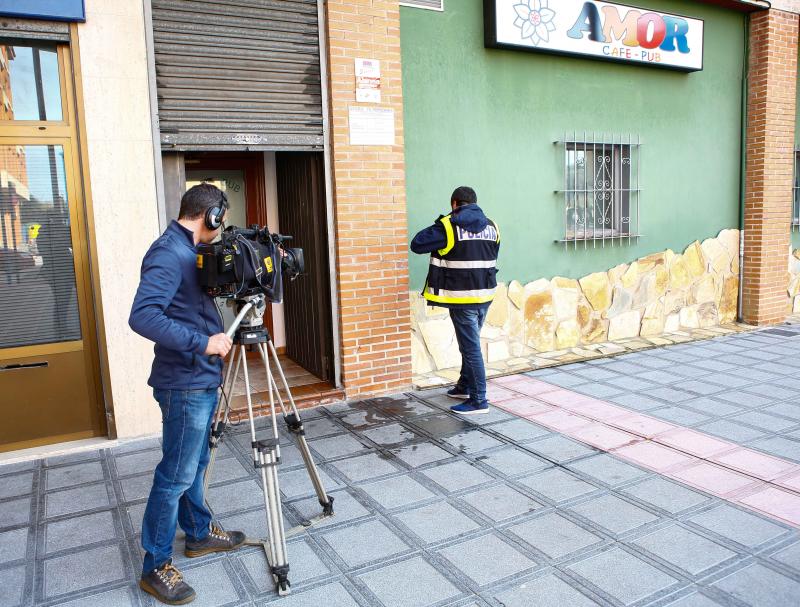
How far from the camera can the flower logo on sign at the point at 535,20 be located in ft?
21.5

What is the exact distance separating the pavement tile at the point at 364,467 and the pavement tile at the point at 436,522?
559 mm

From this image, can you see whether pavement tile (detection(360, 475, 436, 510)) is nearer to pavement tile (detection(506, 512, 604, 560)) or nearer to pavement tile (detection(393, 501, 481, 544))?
pavement tile (detection(393, 501, 481, 544))

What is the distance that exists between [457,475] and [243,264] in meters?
2.06

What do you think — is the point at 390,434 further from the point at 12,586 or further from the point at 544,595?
the point at 12,586

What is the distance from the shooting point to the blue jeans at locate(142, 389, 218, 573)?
2842 mm

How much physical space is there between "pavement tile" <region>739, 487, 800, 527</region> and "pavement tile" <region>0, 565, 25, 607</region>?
372 centimetres


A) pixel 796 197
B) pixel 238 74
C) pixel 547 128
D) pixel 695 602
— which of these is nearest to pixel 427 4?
pixel 547 128

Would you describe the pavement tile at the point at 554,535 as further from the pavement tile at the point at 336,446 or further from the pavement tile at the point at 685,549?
the pavement tile at the point at 336,446

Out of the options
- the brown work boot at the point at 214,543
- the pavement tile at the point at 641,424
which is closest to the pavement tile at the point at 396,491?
the brown work boot at the point at 214,543

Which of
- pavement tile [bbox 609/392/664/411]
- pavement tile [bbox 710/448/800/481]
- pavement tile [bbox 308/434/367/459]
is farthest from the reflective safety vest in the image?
pavement tile [bbox 710/448/800/481]

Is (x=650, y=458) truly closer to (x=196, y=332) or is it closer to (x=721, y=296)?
(x=196, y=332)

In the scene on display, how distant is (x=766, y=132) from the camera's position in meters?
8.36

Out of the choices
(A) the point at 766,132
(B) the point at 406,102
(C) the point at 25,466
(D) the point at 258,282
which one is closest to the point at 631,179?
(A) the point at 766,132

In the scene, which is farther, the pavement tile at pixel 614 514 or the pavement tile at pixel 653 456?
the pavement tile at pixel 653 456
